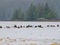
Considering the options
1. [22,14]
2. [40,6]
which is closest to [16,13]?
[22,14]

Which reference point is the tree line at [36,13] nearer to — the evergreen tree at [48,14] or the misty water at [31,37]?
the evergreen tree at [48,14]

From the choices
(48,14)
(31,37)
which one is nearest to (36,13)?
(48,14)

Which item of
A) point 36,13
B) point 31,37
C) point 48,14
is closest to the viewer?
point 31,37

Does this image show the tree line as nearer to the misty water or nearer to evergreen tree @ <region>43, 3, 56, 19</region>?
evergreen tree @ <region>43, 3, 56, 19</region>

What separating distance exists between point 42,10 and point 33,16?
6718 mm

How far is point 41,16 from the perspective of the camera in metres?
98.2

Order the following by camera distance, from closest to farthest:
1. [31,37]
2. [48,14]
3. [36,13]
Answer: [31,37], [48,14], [36,13]

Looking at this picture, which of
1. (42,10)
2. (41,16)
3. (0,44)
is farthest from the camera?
(42,10)

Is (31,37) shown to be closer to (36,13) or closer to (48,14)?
(48,14)

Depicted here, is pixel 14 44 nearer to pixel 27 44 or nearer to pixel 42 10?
pixel 27 44

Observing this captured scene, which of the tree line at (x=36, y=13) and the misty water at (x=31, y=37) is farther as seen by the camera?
the tree line at (x=36, y=13)

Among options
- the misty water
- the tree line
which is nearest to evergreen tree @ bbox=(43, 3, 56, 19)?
the tree line

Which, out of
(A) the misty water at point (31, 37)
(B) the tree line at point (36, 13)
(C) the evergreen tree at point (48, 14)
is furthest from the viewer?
(B) the tree line at point (36, 13)

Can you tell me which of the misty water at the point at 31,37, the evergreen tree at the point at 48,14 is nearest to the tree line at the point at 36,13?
the evergreen tree at the point at 48,14
